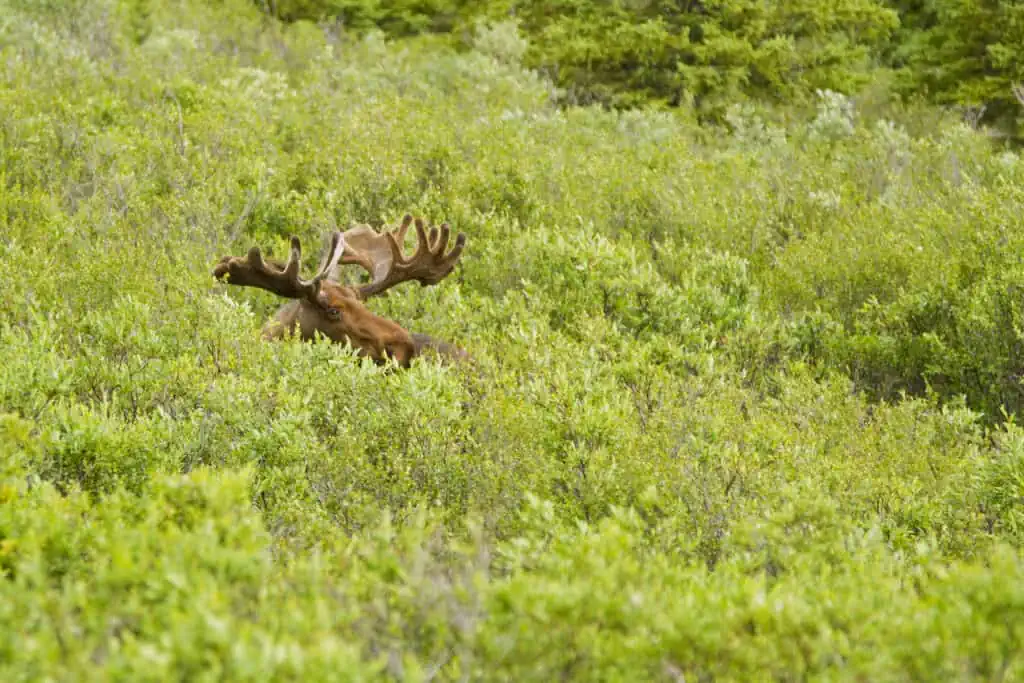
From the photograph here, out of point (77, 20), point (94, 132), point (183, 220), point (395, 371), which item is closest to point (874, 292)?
point (395, 371)

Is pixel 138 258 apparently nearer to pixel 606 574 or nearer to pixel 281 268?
pixel 281 268

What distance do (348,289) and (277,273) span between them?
2.76ft

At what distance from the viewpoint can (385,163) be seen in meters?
11.6

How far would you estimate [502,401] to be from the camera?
21.6 ft

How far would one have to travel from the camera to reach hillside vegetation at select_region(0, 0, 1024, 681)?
11.2 ft

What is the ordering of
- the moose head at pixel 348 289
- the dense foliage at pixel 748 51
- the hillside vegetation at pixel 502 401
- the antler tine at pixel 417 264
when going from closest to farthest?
the hillside vegetation at pixel 502 401 → the moose head at pixel 348 289 → the antler tine at pixel 417 264 → the dense foliage at pixel 748 51

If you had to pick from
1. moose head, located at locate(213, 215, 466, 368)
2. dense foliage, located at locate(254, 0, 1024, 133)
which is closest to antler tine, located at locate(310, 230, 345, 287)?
moose head, located at locate(213, 215, 466, 368)

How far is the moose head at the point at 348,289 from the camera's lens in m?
7.91

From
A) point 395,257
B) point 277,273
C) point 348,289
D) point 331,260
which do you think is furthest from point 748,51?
point 277,273

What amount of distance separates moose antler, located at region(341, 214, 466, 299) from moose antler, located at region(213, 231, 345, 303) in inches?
23.7

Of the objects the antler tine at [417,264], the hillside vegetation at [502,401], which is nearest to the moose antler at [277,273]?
the hillside vegetation at [502,401]

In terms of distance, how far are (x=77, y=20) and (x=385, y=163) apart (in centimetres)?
948

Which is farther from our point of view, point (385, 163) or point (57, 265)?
point (385, 163)

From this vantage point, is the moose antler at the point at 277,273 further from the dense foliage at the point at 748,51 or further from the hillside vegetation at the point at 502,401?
the dense foliage at the point at 748,51
